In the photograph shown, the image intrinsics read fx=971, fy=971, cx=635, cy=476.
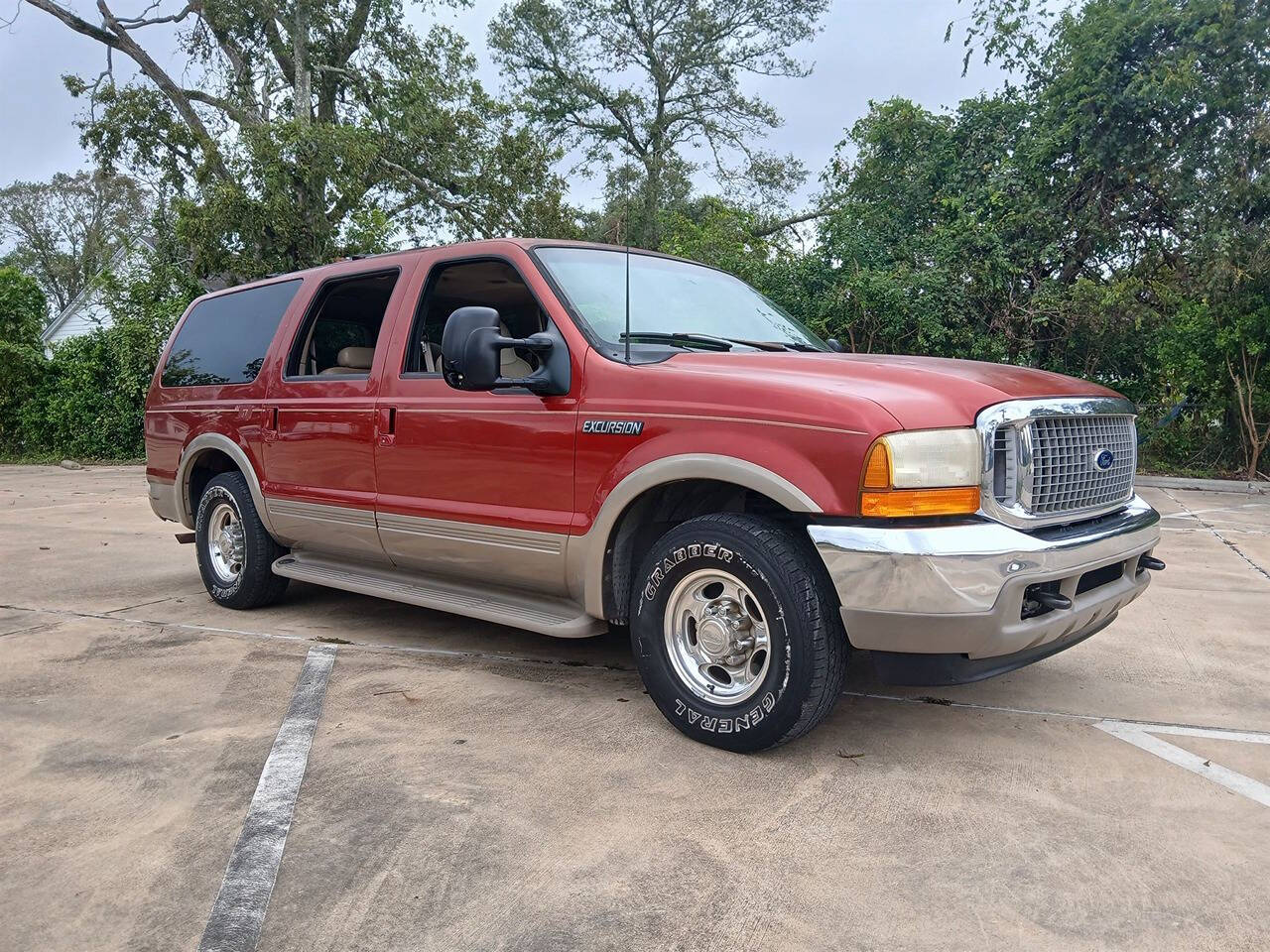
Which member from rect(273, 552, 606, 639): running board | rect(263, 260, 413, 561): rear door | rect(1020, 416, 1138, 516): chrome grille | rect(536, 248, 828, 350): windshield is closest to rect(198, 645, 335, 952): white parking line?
rect(273, 552, 606, 639): running board

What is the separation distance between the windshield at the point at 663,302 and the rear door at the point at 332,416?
999 mm

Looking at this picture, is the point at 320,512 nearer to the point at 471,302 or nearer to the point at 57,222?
the point at 471,302

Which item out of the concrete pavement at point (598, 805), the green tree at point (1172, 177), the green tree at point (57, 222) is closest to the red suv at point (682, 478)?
the concrete pavement at point (598, 805)

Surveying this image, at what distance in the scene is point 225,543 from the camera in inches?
228

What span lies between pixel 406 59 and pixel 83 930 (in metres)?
23.4

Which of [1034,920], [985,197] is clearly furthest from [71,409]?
[1034,920]

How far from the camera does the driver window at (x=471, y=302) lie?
14.4 ft

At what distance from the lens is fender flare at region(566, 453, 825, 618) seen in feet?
10.3

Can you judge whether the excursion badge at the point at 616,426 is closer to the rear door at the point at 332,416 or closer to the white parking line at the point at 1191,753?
the rear door at the point at 332,416

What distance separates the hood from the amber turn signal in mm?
205

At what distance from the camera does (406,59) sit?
22656mm

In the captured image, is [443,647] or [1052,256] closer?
[443,647]

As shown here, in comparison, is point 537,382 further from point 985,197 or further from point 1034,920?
point 985,197

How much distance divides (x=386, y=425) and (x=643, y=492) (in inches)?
62.3
